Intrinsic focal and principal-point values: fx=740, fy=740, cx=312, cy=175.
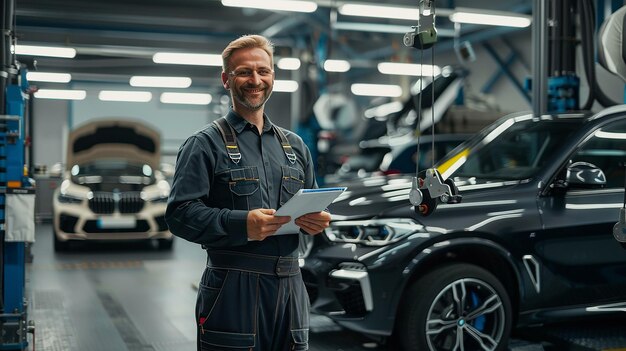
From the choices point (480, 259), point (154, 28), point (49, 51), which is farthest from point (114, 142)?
point (154, 28)

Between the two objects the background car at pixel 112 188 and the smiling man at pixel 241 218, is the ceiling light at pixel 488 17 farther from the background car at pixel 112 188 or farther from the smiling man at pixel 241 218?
the smiling man at pixel 241 218

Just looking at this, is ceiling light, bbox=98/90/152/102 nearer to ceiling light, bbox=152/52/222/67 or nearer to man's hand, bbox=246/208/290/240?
Result: ceiling light, bbox=152/52/222/67

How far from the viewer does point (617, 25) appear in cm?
512

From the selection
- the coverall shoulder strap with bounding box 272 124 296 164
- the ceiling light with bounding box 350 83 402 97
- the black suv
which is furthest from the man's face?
the ceiling light with bounding box 350 83 402 97

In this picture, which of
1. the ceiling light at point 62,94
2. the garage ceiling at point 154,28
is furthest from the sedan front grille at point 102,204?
the ceiling light at point 62,94

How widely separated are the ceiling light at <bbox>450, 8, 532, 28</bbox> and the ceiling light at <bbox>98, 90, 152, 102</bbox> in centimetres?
1389

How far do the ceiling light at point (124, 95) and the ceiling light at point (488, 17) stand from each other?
45.6 feet

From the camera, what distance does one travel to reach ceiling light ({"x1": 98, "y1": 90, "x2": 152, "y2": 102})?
Result: 2439 centimetres

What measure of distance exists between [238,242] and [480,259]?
8.25ft

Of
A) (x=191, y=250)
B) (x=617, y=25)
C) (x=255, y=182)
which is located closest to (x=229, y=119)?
(x=255, y=182)

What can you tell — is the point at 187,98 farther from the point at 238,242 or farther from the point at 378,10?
the point at 238,242

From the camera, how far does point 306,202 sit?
227cm

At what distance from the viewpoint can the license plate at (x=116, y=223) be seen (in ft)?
31.4

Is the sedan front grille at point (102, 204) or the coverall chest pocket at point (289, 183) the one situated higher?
the coverall chest pocket at point (289, 183)
